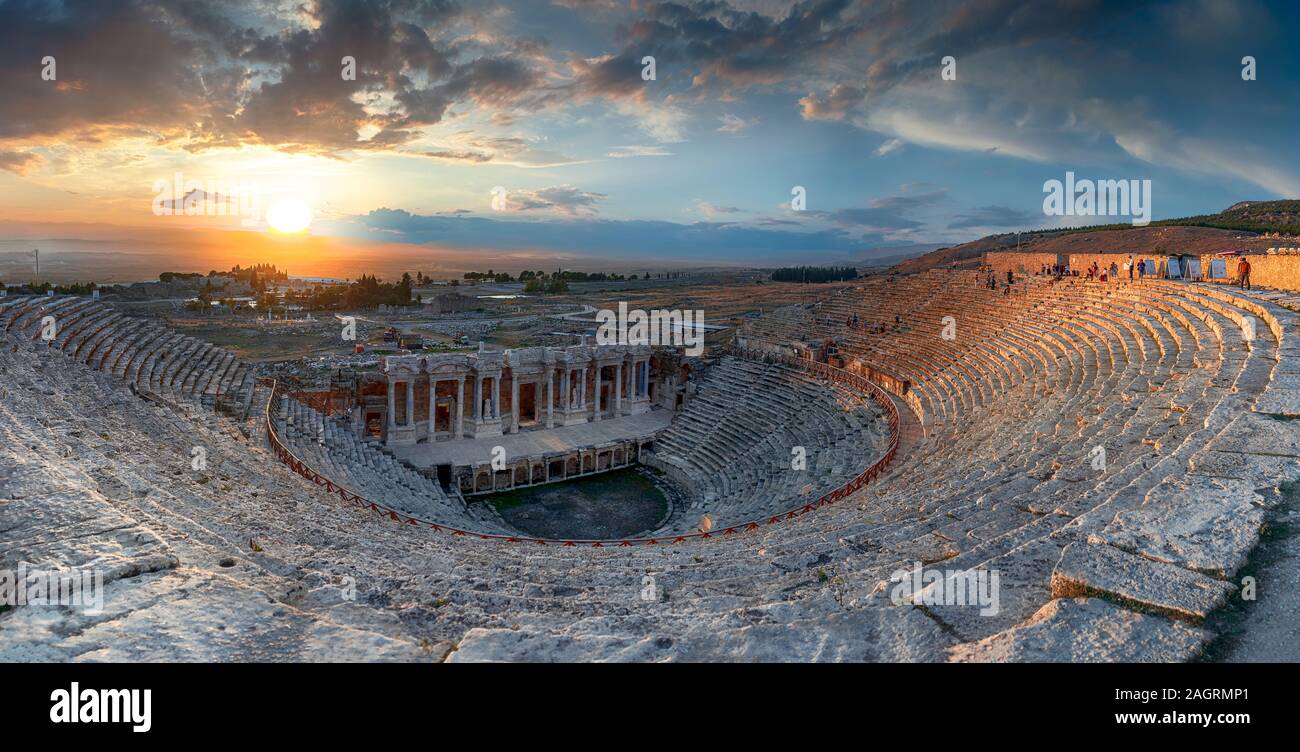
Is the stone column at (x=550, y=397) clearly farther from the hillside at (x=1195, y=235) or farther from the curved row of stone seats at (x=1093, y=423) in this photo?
the hillside at (x=1195, y=235)

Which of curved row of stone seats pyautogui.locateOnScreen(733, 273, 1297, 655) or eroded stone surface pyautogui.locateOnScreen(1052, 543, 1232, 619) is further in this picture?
curved row of stone seats pyautogui.locateOnScreen(733, 273, 1297, 655)

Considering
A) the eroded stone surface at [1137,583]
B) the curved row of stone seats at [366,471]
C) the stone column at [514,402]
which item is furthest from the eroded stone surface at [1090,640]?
the stone column at [514,402]

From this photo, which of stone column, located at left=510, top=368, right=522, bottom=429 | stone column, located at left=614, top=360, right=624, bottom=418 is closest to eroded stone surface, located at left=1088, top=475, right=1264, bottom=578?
stone column, located at left=510, top=368, right=522, bottom=429

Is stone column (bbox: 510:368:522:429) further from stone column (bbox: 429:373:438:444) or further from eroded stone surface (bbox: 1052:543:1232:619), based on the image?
eroded stone surface (bbox: 1052:543:1232:619)

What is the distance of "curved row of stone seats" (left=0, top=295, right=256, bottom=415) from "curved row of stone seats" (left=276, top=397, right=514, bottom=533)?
208cm

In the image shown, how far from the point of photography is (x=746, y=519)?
21141 mm

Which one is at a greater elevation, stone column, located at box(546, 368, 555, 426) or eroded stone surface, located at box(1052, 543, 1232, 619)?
eroded stone surface, located at box(1052, 543, 1232, 619)

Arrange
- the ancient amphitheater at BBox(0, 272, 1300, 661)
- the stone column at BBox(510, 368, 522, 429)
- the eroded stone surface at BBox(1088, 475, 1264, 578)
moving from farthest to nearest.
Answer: the stone column at BBox(510, 368, 522, 429) < the eroded stone surface at BBox(1088, 475, 1264, 578) < the ancient amphitheater at BBox(0, 272, 1300, 661)

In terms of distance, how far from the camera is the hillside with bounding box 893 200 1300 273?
63138 mm

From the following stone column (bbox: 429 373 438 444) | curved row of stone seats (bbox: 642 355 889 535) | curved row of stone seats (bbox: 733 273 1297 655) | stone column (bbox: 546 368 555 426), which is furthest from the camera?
stone column (bbox: 546 368 555 426)

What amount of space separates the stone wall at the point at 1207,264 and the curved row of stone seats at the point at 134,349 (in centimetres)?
3765

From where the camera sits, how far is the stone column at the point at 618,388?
39875 millimetres

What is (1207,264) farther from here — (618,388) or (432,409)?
(432,409)

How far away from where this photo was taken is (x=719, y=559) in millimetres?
12383
